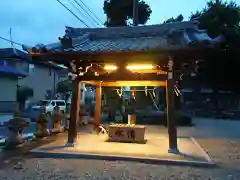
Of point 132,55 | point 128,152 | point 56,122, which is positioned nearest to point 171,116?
point 128,152

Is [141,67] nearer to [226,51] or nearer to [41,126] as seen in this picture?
[41,126]

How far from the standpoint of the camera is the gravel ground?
6.31 metres

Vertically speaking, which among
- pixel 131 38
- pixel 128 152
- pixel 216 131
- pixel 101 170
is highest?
pixel 131 38

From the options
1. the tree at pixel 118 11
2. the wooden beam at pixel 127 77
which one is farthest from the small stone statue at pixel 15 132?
the tree at pixel 118 11

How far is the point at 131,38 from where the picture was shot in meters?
11.0

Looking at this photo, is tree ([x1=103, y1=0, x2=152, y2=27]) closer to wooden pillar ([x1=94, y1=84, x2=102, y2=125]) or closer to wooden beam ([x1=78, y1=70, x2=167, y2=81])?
wooden pillar ([x1=94, y1=84, x2=102, y2=125])

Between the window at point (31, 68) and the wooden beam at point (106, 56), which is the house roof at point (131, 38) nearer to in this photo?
the wooden beam at point (106, 56)

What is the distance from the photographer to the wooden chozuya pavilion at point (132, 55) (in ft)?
27.6

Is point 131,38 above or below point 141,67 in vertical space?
above

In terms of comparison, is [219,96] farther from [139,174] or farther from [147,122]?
[139,174]

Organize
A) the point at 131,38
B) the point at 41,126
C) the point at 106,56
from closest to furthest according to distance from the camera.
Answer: the point at 106,56 → the point at 131,38 → the point at 41,126

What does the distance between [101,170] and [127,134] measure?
146 inches

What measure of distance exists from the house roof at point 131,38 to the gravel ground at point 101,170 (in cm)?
313

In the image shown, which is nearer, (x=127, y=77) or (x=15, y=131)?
(x=127, y=77)
